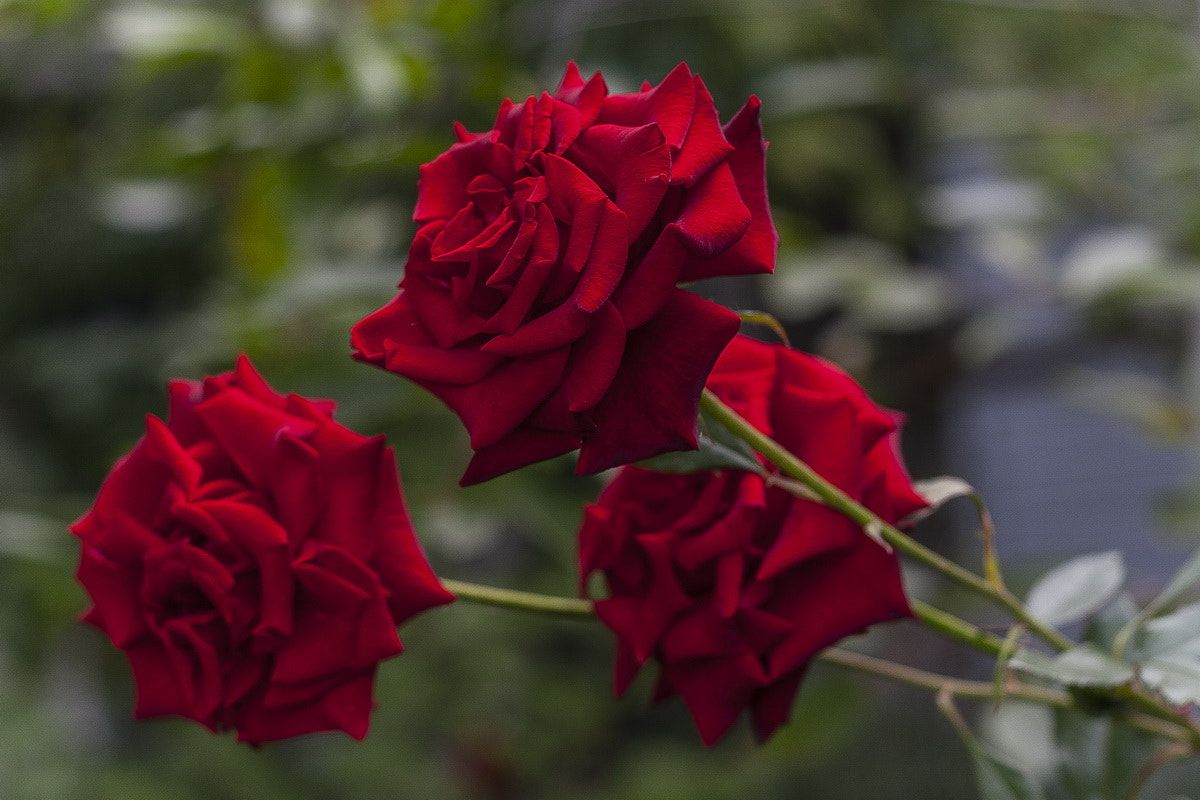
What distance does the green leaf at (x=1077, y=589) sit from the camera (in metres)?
0.38

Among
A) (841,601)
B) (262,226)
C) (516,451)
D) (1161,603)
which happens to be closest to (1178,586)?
(1161,603)

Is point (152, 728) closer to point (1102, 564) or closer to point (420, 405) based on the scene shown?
point (420, 405)

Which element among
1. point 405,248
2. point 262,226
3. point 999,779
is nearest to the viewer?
point 999,779

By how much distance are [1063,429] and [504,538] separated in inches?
55.6

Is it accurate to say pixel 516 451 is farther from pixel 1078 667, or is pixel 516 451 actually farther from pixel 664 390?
pixel 1078 667

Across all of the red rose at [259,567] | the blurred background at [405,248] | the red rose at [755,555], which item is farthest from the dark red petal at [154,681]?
the blurred background at [405,248]

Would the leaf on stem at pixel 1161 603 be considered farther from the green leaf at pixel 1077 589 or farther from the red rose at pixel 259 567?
the red rose at pixel 259 567

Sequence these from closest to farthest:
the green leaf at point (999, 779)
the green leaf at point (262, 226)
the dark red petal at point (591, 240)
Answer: the dark red petal at point (591, 240), the green leaf at point (999, 779), the green leaf at point (262, 226)

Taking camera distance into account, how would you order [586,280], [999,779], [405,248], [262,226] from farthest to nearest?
1. [405,248]
2. [262,226]
3. [999,779]
4. [586,280]

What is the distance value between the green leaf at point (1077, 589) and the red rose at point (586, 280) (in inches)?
8.0

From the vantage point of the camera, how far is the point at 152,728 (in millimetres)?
1442

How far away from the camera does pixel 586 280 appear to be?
0.24 m

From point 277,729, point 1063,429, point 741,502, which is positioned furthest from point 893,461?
point 1063,429

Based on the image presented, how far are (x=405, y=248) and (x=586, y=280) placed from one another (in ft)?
2.66
